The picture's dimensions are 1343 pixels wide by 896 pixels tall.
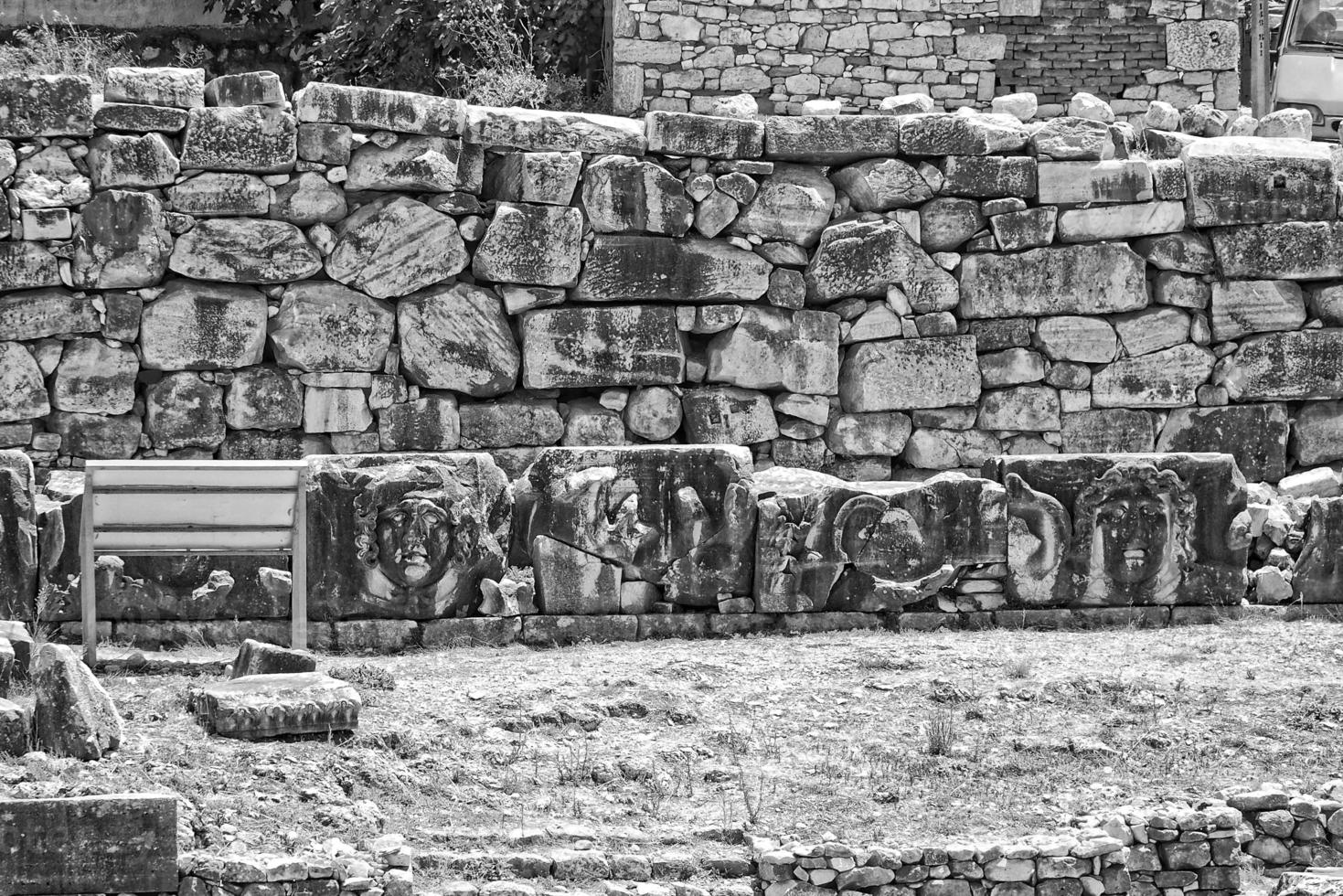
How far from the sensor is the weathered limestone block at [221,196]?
11.7 metres

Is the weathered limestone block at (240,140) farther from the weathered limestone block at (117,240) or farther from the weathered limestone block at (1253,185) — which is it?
the weathered limestone block at (1253,185)

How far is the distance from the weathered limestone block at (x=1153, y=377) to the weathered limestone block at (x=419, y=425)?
4.48m

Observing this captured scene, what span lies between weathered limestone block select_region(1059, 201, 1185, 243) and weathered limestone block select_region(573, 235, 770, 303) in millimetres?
2176

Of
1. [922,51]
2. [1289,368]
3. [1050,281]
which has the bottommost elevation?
[1289,368]

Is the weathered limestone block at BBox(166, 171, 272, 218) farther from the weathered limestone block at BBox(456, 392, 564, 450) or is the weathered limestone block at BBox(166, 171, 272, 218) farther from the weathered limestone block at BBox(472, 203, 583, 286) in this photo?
the weathered limestone block at BBox(456, 392, 564, 450)

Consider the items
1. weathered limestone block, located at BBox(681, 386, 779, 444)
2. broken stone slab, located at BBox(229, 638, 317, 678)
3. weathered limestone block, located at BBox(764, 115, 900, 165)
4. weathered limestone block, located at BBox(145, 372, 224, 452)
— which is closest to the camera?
broken stone slab, located at BBox(229, 638, 317, 678)

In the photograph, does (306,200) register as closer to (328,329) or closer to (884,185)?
(328,329)

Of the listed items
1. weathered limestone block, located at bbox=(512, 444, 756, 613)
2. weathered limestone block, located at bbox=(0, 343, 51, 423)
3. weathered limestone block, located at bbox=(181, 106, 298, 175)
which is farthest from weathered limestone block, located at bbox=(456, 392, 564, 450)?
weathered limestone block, located at bbox=(512, 444, 756, 613)

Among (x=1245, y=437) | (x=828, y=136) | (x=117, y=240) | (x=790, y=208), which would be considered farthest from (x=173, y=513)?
(x=1245, y=437)

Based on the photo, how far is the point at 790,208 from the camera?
1255cm

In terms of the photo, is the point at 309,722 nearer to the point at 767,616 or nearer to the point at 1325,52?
the point at 767,616

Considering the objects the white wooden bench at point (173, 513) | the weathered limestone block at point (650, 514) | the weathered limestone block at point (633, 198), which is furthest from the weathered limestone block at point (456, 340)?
the white wooden bench at point (173, 513)

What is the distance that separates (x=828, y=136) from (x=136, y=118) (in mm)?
4512

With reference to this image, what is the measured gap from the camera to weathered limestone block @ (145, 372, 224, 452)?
38.7 feet
